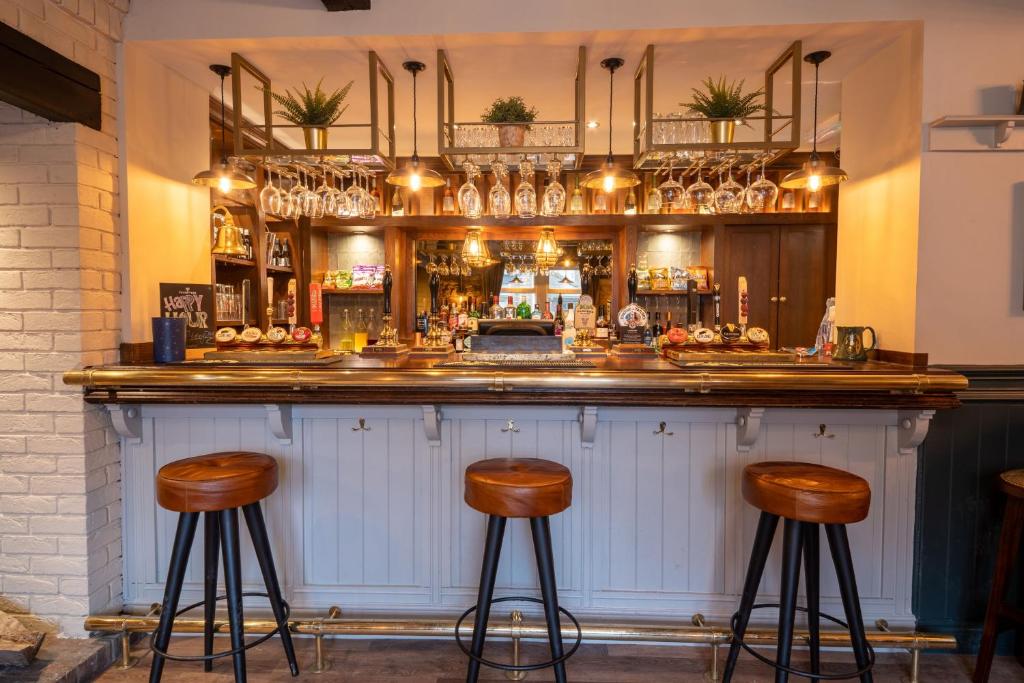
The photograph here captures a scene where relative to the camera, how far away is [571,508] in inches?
91.4

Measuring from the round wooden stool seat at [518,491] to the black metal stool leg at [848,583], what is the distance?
0.87 meters

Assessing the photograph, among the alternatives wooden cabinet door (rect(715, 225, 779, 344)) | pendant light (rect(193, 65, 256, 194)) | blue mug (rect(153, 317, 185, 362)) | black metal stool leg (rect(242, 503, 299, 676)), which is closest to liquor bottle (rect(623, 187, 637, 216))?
wooden cabinet door (rect(715, 225, 779, 344))

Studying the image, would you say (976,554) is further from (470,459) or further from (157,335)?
(157,335)

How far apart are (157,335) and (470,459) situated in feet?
4.97

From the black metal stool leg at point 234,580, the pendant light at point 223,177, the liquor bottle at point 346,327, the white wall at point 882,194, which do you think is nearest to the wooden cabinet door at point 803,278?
the white wall at point 882,194

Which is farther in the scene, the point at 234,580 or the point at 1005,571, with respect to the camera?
the point at 1005,571

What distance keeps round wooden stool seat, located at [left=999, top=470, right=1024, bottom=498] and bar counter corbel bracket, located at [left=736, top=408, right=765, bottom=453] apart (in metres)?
0.84

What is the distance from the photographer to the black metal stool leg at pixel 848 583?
5.74 feet

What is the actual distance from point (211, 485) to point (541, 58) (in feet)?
7.94

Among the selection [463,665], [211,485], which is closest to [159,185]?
[211,485]

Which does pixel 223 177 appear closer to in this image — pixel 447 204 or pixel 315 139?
pixel 315 139

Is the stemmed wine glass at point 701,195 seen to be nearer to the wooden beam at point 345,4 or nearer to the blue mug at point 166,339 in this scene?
the wooden beam at point 345,4

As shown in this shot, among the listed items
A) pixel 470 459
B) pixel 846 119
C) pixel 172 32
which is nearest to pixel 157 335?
pixel 172 32

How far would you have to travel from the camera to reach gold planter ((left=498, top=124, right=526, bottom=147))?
8.53 feet
